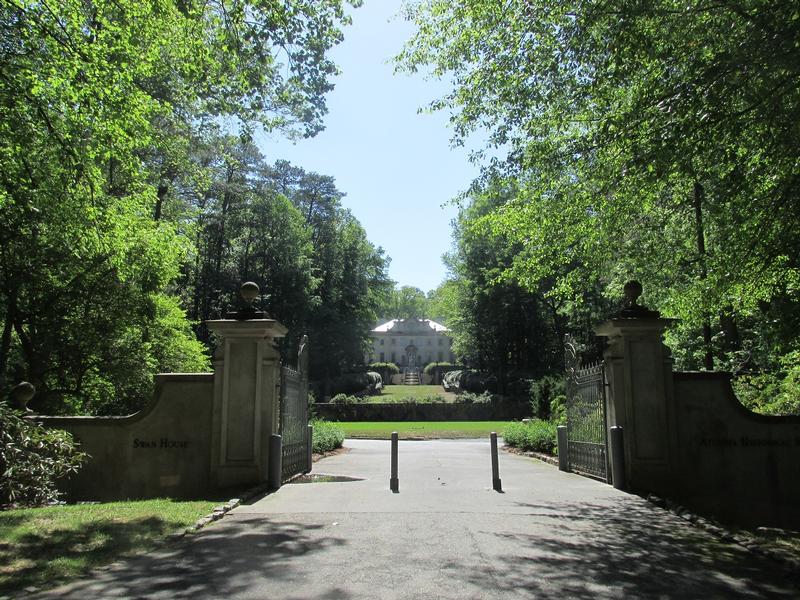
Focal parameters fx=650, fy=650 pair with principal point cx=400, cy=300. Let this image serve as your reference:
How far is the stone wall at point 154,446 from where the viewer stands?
10734mm

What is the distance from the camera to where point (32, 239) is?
14.8 m

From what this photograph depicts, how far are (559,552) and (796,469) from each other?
22.1 ft

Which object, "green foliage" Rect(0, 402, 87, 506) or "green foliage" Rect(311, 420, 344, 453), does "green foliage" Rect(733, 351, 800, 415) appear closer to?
"green foliage" Rect(311, 420, 344, 453)

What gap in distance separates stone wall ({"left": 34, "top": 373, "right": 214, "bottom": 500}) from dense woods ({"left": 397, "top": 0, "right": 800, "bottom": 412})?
6.42 metres

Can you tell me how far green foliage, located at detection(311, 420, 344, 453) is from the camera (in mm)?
18234

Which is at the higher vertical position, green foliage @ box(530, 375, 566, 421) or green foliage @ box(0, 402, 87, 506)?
green foliage @ box(530, 375, 566, 421)

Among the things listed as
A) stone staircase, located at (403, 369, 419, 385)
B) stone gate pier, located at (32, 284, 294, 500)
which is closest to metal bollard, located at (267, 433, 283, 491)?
stone gate pier, located at (32, 284, 294, 500)

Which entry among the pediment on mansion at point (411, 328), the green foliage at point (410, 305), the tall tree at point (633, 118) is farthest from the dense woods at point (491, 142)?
the green foliage at point (410, 305)

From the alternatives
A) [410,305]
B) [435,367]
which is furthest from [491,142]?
[410,305]

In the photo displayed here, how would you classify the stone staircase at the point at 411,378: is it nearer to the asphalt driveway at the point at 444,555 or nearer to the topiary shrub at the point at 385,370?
the topiary shrub at the point at 385,370

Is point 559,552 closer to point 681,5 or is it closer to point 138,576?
point 138,576

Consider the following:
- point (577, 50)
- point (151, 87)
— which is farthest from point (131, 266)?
point (577, 50)

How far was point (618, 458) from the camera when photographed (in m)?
10.6

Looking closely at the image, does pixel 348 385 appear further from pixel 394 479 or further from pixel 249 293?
pixel 394 479
